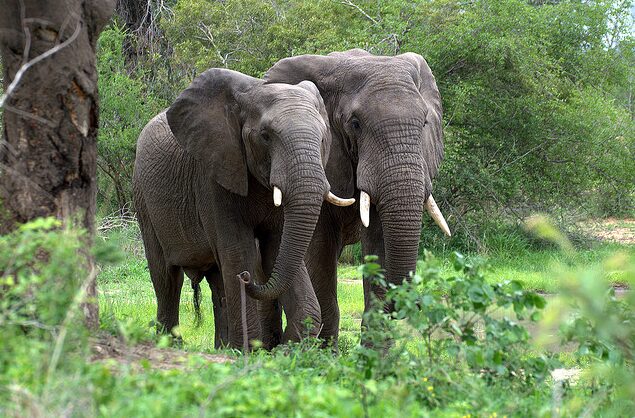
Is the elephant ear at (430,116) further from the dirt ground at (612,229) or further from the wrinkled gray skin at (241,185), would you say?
the dirt ground at (612,229)

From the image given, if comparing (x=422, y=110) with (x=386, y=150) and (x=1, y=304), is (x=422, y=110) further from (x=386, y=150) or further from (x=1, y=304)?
(x=1, y=304)

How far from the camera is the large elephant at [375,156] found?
747 centimetres

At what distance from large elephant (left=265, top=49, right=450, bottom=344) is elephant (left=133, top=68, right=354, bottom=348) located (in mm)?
297

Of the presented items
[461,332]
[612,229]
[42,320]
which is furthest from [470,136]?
[42,320]

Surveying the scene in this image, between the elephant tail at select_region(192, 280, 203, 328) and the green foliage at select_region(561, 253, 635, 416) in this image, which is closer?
the green foliage at select_region(561, 253, 635, 416)

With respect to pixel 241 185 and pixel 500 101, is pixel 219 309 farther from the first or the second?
pixel 500 101

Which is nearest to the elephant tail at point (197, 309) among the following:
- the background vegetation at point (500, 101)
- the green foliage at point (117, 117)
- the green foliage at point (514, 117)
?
the green foliage at point (117, 117)

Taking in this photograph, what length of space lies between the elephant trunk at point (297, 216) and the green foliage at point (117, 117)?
29.4 feet

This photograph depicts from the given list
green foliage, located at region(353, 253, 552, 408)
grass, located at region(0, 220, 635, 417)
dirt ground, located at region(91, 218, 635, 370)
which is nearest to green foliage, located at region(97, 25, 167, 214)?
grass, located at region(0, 220, 635, 417)

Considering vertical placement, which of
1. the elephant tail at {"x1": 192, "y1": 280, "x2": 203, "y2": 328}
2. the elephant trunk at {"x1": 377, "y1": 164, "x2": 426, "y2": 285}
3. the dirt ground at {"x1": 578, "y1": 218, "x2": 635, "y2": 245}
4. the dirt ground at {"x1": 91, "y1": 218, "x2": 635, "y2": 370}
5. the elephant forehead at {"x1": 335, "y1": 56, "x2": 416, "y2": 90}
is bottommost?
the elephant tail at {"x1": 192, "y1": 280, "x2": 203, "y2": 328}

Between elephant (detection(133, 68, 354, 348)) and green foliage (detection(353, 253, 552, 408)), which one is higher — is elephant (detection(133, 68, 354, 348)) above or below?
above

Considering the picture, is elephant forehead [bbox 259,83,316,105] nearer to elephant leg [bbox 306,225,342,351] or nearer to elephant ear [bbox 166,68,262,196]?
elephant ear [bbox 166,68,262,196]

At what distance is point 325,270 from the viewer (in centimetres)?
843

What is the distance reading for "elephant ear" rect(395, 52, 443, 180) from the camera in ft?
26.0
